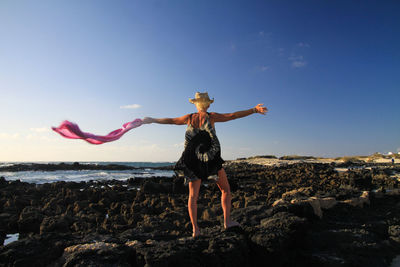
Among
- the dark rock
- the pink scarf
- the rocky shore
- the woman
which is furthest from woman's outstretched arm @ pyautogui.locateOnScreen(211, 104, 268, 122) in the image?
the dark rock

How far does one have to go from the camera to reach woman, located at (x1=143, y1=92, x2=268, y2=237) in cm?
355

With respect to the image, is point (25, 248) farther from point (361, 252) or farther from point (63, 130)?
point (361, 252)

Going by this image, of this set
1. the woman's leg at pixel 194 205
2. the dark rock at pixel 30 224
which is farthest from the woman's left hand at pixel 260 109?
the dark rock at pixel 30 224

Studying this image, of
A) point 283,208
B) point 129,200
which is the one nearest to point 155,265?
point 283,208

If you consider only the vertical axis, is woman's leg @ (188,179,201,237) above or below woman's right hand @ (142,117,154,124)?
below

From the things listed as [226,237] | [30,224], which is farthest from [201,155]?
[30,224]

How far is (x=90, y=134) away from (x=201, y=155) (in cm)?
155

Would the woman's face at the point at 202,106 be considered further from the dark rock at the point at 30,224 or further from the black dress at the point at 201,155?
the dark rock at the point at 30,224

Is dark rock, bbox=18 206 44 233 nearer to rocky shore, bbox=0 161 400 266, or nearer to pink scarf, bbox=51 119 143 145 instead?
rocky shore, bbox=0 161 400 266

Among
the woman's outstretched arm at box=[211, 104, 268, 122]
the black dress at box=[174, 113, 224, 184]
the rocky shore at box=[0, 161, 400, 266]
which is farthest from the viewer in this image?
the woman's outstretched arm at box=[211, 104, 268, 122]

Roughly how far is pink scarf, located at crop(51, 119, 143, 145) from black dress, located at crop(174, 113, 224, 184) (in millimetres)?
817

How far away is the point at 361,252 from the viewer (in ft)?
12.1

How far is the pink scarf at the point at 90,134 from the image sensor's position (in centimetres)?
320

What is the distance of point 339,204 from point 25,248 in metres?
6.18
